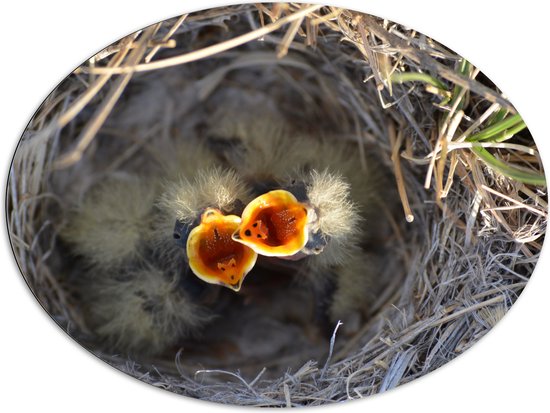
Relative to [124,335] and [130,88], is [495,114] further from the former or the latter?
[124,335]

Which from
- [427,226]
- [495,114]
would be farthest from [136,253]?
[495,114]

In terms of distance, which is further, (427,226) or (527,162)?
(427,226)

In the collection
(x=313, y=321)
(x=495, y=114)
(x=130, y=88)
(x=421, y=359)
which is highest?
(x=130, y=88)

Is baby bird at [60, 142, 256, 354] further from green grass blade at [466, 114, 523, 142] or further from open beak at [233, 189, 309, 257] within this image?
green grass blade at [466, 114, 523, 142]

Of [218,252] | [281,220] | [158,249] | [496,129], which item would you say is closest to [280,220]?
[281,220]

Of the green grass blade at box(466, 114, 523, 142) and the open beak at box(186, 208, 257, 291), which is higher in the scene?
the green grass blade at box(466, 114, 523, 142)

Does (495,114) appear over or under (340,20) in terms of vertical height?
under

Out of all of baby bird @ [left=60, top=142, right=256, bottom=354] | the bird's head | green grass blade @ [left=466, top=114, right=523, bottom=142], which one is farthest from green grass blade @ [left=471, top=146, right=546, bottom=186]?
baby bird @ [left=60, top=142, right=256, bottom=354]

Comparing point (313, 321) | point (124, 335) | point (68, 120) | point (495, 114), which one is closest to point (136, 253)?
point (124, 335)

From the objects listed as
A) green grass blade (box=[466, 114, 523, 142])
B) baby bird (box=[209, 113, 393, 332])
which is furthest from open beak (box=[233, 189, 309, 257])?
green grass blade (box=[466, 114, 523, 142])
